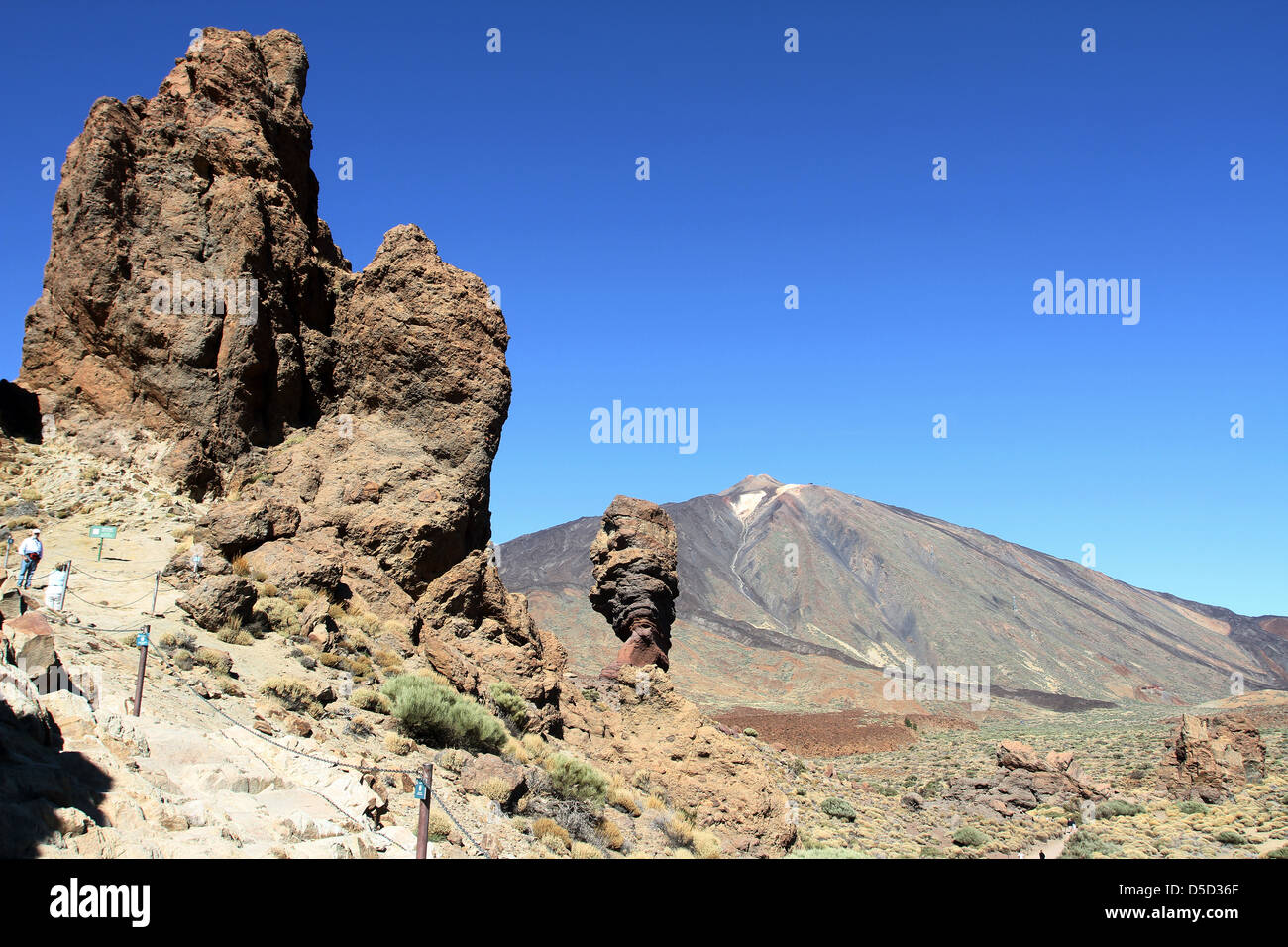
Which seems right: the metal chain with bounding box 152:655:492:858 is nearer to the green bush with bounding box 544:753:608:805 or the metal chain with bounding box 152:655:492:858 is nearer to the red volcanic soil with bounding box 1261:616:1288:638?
the green bush with bounding box 544:753:608:805

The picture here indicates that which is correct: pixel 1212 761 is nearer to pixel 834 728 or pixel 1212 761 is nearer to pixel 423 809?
pixel 834 728

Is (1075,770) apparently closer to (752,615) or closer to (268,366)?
(268,366)

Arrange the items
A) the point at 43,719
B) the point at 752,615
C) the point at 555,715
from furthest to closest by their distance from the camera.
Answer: the point at 752,615, the point at 555,715, the point at 43,719

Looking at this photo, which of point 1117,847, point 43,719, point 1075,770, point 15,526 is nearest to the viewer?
point 43,719

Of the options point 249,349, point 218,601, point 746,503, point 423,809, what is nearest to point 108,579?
point 218,601

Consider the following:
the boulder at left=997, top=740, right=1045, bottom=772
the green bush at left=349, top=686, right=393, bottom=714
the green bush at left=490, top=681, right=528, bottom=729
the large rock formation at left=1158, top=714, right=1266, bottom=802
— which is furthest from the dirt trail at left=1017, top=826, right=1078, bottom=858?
the green bush at left=349, top=686, right=393, bottom=714

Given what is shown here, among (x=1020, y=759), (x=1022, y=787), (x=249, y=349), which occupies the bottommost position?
(x=1022, y=787)

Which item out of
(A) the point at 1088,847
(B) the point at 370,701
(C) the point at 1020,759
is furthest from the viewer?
(C) the point at 1020,759

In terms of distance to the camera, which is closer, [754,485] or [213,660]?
[213,660]
